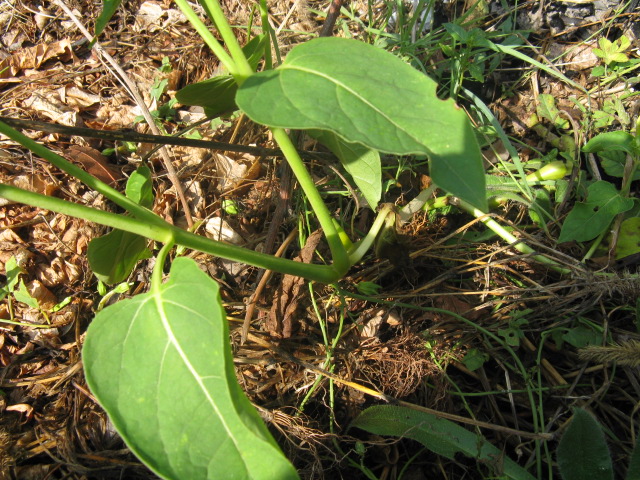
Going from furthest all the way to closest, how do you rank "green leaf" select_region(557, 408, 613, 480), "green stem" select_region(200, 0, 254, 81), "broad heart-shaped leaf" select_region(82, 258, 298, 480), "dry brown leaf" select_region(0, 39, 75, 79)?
"dry brown leaf" select_region(0, 39, 75, 79)
"green leaf" select_region(557, 408, 613, 480)
"green stem" select_region(200, 0, 254, 81)
"broad heart-shaped leaf" select_region(82, 258, 298, 480)

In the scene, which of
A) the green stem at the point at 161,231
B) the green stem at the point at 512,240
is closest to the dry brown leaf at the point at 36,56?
the green stem at the point at 161,231

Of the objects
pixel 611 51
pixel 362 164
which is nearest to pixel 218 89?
pixel 362 164

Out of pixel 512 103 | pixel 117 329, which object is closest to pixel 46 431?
pixel 117 329

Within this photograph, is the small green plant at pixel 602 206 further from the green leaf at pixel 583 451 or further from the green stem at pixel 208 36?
the green stem at pixel 208 36

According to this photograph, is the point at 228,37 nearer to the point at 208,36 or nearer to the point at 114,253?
A: the point at 208,36

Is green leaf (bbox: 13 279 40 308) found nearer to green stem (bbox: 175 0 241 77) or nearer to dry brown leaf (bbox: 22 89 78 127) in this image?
dry brown leaf (bbox: 22 89 78 127)

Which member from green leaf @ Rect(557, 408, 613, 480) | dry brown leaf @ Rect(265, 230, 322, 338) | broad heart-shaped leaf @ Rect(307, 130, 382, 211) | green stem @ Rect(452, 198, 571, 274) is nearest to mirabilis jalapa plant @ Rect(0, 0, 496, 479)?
broad heart-shaped leaf @ Rect(307, 130, 382, 211)
